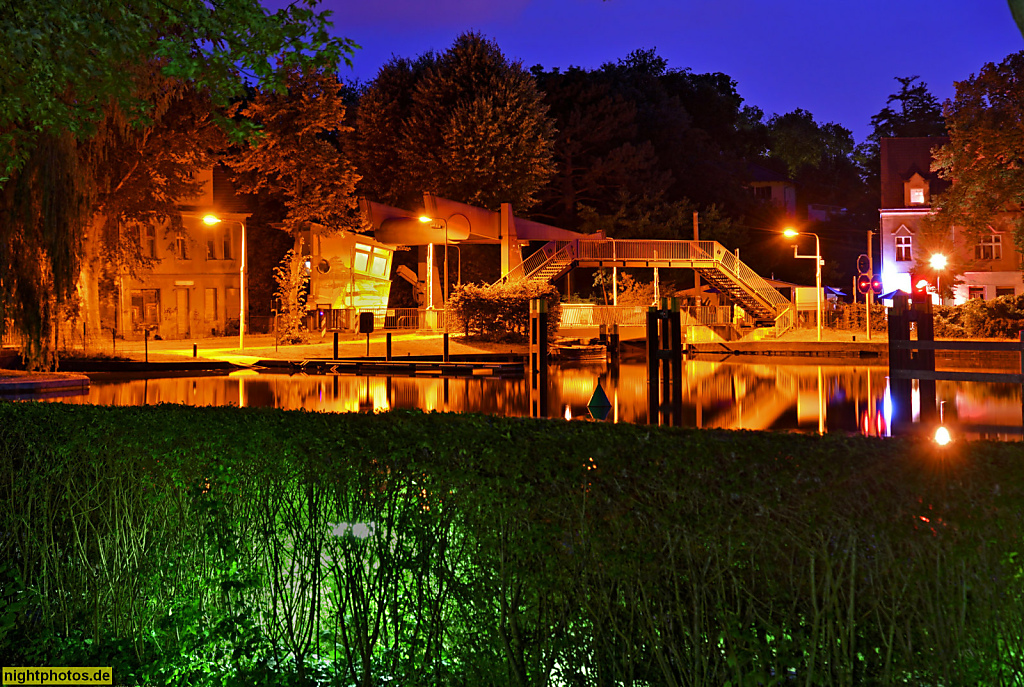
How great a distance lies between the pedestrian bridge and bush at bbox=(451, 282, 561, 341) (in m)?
9.12

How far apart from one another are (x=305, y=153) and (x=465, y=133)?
11.6 m

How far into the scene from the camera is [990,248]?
65.4m

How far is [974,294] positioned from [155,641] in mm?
66804

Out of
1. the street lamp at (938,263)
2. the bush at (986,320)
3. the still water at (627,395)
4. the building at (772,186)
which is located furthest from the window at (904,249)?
the still water at (627,395)

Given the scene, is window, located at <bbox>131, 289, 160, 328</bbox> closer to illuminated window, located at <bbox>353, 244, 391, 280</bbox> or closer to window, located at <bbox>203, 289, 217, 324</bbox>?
window, located at <bbox>203, 289, 217, 324</bbox>

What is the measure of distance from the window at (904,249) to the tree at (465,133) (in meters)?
24.3

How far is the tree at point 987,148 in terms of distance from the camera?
137ft

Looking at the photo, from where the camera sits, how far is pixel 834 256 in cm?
9094

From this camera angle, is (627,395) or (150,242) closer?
(627,395)

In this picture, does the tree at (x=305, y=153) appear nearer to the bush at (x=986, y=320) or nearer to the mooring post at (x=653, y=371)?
the bush at (x=986, y=320)

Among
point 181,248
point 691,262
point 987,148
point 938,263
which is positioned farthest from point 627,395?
point 938,263

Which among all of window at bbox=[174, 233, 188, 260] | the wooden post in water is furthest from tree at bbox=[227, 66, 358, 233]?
the wooden post in water

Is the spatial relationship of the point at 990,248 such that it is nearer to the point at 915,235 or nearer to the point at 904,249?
the point at 915,235

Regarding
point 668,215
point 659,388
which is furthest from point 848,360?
point 668,215
